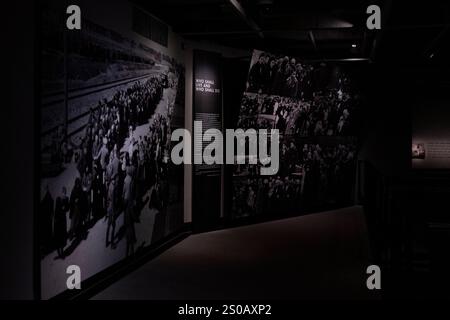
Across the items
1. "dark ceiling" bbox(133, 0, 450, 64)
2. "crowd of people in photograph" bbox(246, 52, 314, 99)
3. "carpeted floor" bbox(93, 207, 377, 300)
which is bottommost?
"carpeted floor" bbox(93, 207, 377, 300)

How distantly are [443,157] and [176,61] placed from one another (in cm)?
852

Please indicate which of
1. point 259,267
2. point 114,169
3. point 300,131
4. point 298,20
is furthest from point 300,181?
point 114,169

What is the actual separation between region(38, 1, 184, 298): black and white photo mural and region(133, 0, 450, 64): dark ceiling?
79 centimetres

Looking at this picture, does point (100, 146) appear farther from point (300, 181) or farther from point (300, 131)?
point (300, 181)

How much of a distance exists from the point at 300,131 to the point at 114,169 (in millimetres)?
5780

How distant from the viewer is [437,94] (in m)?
14.0

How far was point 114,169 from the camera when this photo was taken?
255 inches

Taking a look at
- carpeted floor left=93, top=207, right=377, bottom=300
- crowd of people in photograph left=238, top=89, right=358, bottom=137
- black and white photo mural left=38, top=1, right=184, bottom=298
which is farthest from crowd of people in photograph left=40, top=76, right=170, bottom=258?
crowd of people in photograph left=238, top=89, right=358, bottom=137

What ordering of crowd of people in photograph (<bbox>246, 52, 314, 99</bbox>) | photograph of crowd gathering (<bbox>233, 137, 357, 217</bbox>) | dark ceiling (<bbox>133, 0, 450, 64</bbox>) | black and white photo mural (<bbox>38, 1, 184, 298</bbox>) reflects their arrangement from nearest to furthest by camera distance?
black and white photo mural (<bbox>38, 1, 184, 298</bbox>) → dark ceiling (<bbox>133, 0, 450, 64</bbox>) → crowd of people in photograph (<bbox>246, 52, 314, 99</bbox>) → photograph of crowd gathering (<bbox>233, 137, 357, 217</bbox>)

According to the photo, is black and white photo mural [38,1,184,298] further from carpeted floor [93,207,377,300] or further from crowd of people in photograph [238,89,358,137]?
crowd of people in photograph [238,89,358,137]

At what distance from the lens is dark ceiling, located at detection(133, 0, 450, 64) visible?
7.95 meters

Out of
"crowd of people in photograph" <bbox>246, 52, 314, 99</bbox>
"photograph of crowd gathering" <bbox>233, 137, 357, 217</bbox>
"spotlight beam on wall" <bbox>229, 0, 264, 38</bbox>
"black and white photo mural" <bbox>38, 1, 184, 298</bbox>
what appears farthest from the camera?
"photograph of crowd gathering" <bbox>233, 137, 357, 217</bbox>

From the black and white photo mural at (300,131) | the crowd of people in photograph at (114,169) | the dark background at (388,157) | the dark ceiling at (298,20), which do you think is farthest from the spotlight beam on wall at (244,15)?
the dark background at (388,157)

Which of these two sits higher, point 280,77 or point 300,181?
point 280,77
